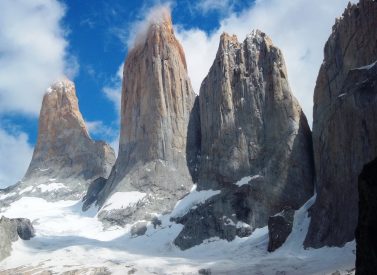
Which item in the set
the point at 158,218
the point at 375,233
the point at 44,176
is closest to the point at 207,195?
the point at 158,218

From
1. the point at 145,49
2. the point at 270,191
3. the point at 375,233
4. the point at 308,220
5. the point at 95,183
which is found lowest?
the point at 375,233

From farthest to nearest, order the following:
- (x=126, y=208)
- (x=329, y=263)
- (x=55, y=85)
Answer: (x=55, y=85), (x=126, y=208), (x=329, y=263)

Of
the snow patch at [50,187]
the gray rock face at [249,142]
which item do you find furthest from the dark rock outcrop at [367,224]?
the snow patch at [50,187]

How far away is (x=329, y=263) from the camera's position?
5553cm

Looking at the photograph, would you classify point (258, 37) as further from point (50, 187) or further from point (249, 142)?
point (50, 187)

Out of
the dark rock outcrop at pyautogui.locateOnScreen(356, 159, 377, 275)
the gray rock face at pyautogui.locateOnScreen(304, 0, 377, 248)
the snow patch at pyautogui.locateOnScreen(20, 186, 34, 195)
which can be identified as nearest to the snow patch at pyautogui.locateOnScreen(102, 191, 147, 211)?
the gray rock face at pyautogui.locateOnScreen(304, 0, 377, 248)

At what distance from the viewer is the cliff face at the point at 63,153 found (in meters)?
142

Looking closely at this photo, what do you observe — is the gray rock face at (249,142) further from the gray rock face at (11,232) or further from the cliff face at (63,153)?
the cliff face at (63,153)

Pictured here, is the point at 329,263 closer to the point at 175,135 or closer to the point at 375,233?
the point at 375,233

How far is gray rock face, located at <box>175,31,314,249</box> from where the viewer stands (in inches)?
3319

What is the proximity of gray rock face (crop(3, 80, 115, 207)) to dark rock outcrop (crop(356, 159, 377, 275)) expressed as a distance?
430 ft

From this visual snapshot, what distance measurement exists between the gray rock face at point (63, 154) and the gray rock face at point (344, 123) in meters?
77.8

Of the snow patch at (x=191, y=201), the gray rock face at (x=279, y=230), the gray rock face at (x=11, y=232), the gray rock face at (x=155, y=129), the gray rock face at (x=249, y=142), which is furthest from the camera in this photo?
the gray rock face at (x=155, y=129)

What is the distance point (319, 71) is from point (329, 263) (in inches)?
1360
